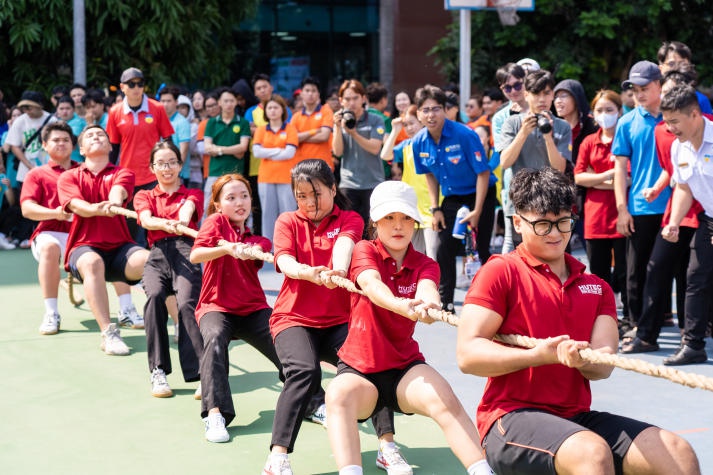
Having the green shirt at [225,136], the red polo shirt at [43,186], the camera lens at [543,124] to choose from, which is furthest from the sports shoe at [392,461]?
the green shirt at [225,136]

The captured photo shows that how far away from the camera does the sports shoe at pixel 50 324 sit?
697 cm

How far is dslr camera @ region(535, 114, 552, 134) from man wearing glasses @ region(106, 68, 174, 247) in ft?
13.1

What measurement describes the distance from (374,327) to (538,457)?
42.2 inches

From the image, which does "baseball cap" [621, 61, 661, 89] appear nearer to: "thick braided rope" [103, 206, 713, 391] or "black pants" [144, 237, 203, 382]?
"black pants" [144, 237, 203, 382]

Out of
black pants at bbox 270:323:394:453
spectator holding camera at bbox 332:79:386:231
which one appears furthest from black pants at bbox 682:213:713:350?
spectator holding camera at bbox 332:79:386:231

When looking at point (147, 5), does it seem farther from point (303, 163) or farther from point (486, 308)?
point (486, 308)

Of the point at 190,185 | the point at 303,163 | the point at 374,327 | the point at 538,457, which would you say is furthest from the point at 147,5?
the point at 538,457

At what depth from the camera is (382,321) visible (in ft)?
12.8

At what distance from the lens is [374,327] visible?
3893 mm

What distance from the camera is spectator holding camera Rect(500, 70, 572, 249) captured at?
6.29m

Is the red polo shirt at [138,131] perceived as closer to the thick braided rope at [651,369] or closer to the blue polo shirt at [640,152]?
the blue polo shirt at [640,152]

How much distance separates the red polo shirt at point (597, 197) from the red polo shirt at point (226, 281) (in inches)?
102

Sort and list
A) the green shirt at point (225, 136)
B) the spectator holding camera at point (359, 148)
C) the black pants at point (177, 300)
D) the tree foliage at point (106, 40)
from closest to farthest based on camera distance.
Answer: the black pants at point (177, 300) → the spectator holding camera at point (359, 148) → the green shirt at point (225, 136) → the tree foliage at point (106, 40)

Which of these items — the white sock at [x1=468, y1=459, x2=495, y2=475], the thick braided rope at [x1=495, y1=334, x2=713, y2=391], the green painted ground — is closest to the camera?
the thick braided rope at [x1=495, y1=334, x2=713, y2=391]
